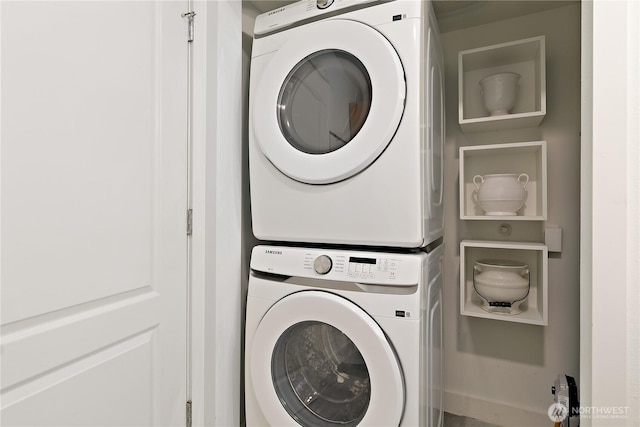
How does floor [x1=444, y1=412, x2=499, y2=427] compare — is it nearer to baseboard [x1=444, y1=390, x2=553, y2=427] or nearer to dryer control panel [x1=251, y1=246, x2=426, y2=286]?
baseboard [x1=444, y1=390, x2=553, y2=427]

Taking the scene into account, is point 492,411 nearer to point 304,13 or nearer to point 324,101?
point 324,101

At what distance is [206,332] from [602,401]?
113 cm

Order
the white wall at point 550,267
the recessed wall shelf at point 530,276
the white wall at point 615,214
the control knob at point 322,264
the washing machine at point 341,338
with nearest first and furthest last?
the white wall at point 615,214
the washing machine at point 341,338
the control knob at point 322,264
the recessed wall shelf at point 530,276
the white wall at point 550,267

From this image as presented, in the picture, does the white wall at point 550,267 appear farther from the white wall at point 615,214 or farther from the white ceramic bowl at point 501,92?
the white wall at point 615,214

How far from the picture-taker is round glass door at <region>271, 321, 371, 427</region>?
113cm

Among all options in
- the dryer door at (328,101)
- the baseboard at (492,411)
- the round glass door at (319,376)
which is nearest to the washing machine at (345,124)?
the dryer door at (328,101)

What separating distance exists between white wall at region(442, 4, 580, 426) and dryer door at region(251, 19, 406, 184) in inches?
33.4

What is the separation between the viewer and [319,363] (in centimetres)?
122

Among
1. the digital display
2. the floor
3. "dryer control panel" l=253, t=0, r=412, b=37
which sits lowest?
the floor

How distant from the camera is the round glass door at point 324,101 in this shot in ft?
3.70

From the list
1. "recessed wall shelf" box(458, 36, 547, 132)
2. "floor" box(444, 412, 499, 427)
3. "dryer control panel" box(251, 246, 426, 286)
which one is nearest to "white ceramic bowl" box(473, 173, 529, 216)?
"recessed wall shelf" box(458, 36, 547, 132)

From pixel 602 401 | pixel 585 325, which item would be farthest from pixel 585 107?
pixel 602 401

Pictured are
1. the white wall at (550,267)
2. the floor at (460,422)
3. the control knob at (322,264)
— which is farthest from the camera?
the floor at (460,422)

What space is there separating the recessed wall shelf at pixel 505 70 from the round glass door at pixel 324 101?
678 millimetres
